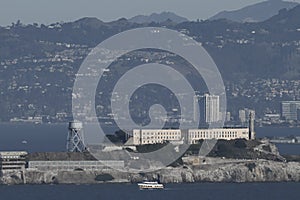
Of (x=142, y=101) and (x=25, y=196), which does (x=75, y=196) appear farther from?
(x=142, y=101)

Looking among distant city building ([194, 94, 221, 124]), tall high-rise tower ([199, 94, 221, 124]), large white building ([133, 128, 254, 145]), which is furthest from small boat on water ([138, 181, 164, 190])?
tall high-rise tower ([199, 94, 221, 124])

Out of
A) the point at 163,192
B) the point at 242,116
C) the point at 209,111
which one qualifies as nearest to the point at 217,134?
the point at 163,192

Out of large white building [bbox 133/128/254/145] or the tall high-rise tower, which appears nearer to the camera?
large white building [bbox 133/128/254/145]

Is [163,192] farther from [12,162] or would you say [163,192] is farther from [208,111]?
[208,111]

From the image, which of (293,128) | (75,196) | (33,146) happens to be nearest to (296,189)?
(75,196)

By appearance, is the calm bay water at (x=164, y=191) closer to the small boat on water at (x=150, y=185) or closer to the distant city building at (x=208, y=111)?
the small boat on water at (x=150, y=185)

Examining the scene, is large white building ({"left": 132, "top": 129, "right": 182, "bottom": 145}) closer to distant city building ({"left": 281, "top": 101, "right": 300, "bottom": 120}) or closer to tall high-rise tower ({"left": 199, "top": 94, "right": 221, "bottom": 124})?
tall high-rise tower ({"left": 199, "top": 94, "right": 221, "bottom": 124})

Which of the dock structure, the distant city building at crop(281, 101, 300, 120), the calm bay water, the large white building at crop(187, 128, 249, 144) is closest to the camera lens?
the calm bay water
